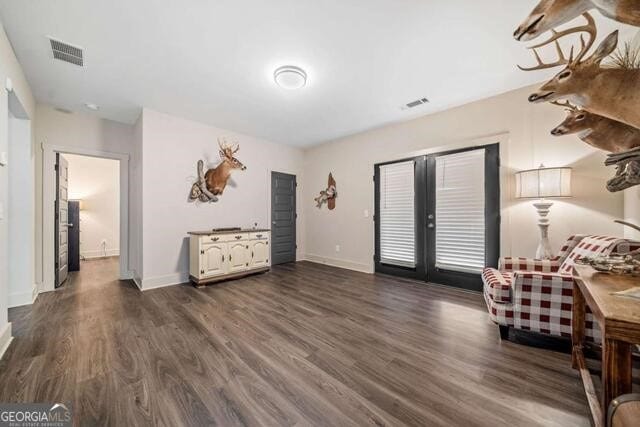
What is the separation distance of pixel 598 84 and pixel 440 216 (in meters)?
2.53

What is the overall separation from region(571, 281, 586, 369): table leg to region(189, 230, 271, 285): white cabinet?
13.0ft

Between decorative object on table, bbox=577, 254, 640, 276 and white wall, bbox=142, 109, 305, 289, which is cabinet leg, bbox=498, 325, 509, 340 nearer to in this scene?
decorative object on table, bbox=577, 254, 640, 276

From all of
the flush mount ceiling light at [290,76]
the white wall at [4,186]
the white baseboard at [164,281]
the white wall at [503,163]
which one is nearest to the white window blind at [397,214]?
the white wall at [503,163]

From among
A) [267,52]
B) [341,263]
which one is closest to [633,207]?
[267,52]

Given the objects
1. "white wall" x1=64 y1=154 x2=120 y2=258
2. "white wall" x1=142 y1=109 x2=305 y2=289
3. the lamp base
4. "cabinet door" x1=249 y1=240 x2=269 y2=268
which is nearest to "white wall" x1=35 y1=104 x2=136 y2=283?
"white wall" x1=142 y1=109 x2=305 y2=289

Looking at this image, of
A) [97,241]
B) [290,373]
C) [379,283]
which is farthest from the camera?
[97,241]

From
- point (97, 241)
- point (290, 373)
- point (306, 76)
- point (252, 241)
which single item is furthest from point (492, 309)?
point (97, 241)

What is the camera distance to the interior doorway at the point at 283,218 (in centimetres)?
534

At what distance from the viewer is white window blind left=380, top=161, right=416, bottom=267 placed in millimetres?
4055

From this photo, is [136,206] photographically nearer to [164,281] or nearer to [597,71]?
[164,281]

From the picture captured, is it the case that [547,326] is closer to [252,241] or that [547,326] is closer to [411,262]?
[411,262]

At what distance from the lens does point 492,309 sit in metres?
2.13

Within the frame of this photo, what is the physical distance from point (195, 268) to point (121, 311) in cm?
110

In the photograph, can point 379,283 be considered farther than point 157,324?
Yes
